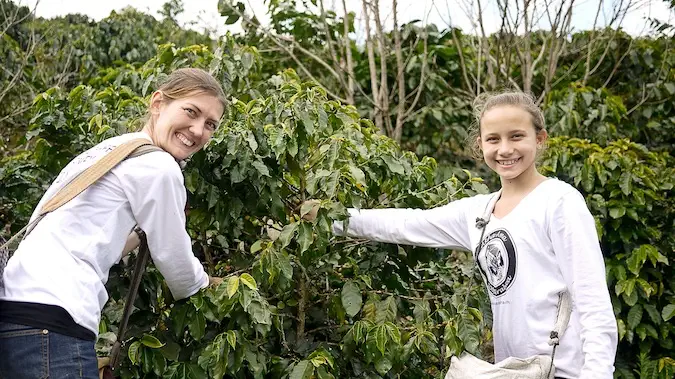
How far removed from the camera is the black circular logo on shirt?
2434 millimetres

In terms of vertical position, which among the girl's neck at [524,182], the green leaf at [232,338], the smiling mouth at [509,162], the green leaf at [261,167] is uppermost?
the smiling mouth at [509,162]

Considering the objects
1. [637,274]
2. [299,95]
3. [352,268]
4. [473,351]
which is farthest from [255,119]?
[637,274]

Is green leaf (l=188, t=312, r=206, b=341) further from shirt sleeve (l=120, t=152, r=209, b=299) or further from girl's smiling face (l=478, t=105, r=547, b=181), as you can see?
girl's smiling face (l=478, t=105, r=547, b=181)

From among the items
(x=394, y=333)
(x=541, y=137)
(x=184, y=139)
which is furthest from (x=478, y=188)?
(x=184, y=139)

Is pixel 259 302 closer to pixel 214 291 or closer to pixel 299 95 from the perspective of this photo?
pixel 214 291

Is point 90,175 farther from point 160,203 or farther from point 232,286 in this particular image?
point 232,286

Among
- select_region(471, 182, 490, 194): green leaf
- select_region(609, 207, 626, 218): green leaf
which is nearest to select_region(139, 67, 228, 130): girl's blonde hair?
select_region(471, 182, 490, 194): green leaf

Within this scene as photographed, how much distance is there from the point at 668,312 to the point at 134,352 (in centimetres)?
318

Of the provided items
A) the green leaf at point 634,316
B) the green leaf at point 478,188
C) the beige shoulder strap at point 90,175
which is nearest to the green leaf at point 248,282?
the beige shoulder strap at point 90,175

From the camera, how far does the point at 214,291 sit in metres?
2.48

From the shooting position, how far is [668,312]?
4.53 m

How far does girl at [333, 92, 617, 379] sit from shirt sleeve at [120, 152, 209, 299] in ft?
3.14

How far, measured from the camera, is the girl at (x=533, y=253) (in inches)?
88.5

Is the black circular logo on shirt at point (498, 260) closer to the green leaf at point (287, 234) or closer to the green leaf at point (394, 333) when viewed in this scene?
the green leaf at point (394, 333)
